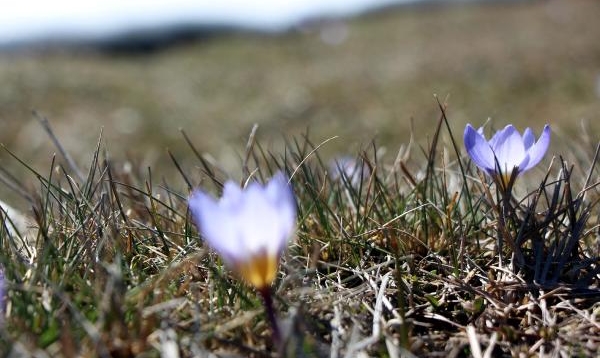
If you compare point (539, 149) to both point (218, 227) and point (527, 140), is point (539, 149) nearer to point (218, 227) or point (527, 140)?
point (527, 140)

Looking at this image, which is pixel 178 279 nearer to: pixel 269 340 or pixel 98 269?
pixel 98 269

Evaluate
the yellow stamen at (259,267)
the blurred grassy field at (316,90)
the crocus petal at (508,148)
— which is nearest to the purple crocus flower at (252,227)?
the yellow stamen at (259,267)

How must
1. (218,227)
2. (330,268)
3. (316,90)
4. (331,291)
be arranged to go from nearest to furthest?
(218,227)
(331,291)
(330,268)
(316,90)

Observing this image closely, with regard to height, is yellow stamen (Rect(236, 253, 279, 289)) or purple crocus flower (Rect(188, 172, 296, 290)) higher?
purple crocus flower (Rect(188, 172, 296, 290))

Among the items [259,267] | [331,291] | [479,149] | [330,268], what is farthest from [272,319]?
[479,149]

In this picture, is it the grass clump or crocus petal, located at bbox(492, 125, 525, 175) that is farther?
crocus petal, located at bbox(492, 125, 525, 175)

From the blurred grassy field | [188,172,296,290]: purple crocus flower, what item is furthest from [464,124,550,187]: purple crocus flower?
the blurred grassy field

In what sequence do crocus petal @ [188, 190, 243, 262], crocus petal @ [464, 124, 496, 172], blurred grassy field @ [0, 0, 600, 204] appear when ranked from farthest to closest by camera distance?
1. blurred grassy field @ [0, 0, 600, 204]
2. crocus petal @ [464, 124, 496, 172]
3. crocus petal @ [188, 190, 243, 262]

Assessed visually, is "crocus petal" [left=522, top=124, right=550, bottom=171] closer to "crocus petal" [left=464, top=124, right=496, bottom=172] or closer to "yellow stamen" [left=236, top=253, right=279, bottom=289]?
"crocus petal" [left=464, top=124, right=496, bottom=172]
